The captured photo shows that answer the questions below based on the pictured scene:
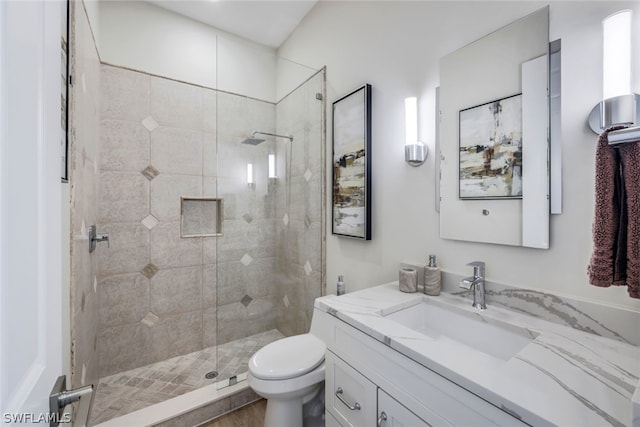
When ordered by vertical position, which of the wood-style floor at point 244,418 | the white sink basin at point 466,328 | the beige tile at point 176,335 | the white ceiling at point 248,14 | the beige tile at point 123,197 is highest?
the white ceiling at point 248,14

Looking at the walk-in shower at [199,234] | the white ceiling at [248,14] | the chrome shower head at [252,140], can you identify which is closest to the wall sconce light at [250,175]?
the walk-in shower at [199,234]

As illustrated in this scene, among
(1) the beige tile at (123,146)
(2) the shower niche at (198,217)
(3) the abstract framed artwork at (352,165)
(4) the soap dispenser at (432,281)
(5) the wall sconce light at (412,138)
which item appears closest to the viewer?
(4) the soap dispenser at (432,281)

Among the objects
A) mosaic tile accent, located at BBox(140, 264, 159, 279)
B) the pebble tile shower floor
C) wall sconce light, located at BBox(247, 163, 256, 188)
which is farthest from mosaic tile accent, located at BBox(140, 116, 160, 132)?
the pebble tile shower floor

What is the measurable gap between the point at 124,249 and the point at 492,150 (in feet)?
7.52

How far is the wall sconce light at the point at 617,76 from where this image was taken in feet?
2.47

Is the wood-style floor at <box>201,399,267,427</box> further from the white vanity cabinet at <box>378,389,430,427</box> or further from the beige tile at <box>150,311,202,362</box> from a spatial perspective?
the white vanity cabinet at <box>378,389,430,427</box>

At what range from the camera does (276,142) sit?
207cm

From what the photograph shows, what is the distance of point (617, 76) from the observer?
776 mm

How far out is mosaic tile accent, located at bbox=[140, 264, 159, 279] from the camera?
208 centimetres

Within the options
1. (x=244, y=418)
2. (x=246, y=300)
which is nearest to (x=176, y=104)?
(x=246, y=300)

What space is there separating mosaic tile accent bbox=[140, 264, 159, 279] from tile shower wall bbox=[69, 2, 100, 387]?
418 millimetres

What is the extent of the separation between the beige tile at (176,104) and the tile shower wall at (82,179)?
39 centimetres

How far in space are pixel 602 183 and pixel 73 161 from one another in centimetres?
171

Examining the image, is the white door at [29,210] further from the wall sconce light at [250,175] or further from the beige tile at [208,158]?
the beige tile at [208,158]
